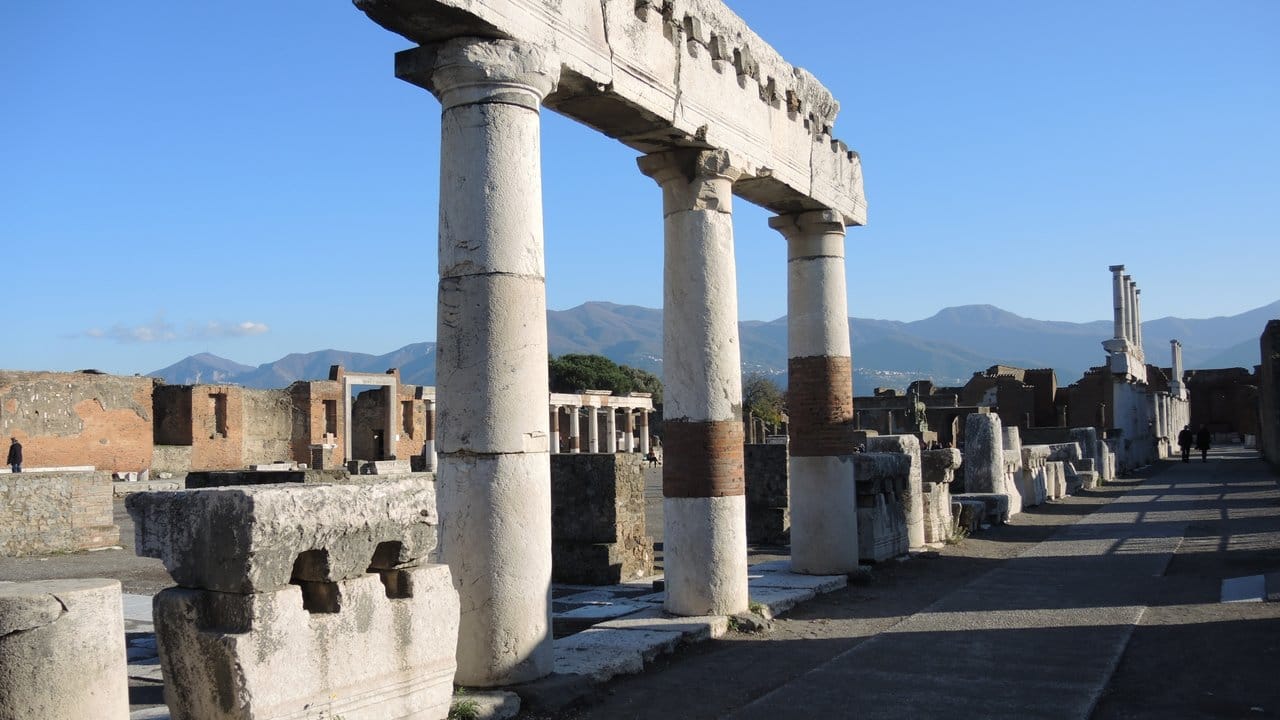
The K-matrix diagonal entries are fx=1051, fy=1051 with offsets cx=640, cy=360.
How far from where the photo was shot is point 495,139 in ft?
20.5

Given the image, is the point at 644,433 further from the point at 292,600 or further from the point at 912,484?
the point at 292,600

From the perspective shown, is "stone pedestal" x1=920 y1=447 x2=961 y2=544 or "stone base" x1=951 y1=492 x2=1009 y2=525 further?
"stone base" x1=951 y1=492 x2=1009 y2=525

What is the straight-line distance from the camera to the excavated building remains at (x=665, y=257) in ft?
20.2

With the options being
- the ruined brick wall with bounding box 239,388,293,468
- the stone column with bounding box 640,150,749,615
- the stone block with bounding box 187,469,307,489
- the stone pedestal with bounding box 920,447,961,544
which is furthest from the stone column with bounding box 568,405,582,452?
the stone column with bounding box 640,150,749,615

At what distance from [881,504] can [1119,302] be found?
37489 mm

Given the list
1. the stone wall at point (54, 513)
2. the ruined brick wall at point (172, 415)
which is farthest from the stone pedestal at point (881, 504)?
the ruined brick wall at point (172, 415)

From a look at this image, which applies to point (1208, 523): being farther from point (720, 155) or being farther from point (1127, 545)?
point (720, 155)

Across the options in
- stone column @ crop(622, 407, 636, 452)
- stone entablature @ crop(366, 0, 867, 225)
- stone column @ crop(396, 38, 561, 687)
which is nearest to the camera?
stone column @ crop(396, 38, 561, 687)

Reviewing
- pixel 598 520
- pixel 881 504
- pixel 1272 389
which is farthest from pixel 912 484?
pixel 1272 389

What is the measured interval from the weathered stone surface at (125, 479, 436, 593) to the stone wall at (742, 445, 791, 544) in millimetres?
11643

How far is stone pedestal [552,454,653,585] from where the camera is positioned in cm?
1243

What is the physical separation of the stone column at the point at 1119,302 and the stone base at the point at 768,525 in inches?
1350

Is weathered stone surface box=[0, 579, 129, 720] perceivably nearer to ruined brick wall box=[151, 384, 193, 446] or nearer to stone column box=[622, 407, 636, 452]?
ruined brick wall box=[151, 384, 193, 446]

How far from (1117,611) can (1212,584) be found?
2155 mm
